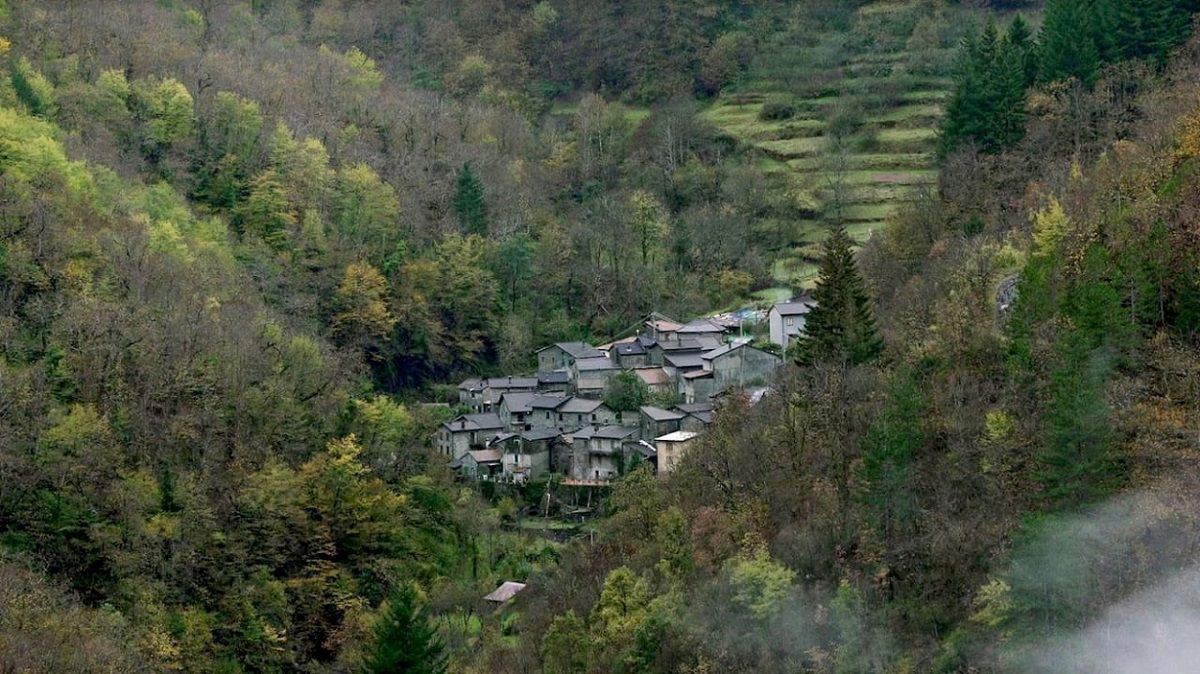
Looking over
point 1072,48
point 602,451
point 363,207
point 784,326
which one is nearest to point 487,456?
point 602,451

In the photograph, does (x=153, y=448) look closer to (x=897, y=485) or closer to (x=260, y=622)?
(x=260, y=622)

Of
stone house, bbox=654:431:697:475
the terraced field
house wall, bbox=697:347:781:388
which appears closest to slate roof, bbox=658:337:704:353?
house wall, bbox=697:347:781:388

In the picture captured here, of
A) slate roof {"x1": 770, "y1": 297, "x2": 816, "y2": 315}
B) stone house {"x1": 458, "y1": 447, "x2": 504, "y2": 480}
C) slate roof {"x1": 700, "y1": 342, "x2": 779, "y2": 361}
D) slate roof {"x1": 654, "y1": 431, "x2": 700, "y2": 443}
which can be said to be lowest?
stone house {"x1": 458, "y1": 447, "x2": 504, "y2": 480}

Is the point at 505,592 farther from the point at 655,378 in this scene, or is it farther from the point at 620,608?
the point at 655,378

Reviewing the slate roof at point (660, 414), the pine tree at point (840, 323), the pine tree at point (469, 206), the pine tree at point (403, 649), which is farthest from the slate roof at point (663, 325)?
the pine tree at point (403, 649)

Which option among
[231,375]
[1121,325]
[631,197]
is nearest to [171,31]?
[631,197]

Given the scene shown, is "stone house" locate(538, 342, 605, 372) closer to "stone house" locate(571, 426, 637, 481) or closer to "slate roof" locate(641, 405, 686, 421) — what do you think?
"stone house" locate(571, 426, 637, 481)
